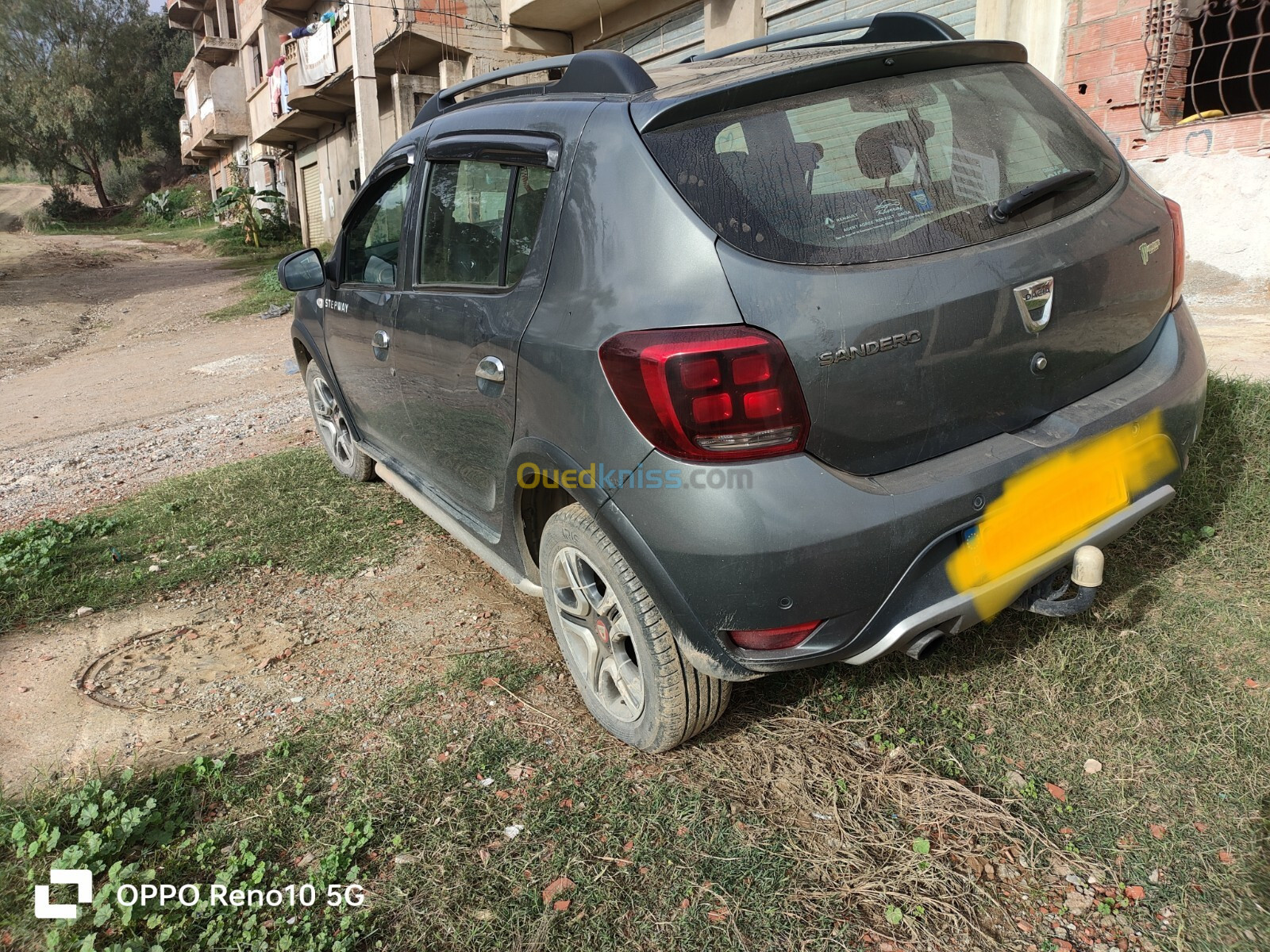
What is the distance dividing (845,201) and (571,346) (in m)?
0.76

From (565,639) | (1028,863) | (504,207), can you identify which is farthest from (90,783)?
(1028,863)

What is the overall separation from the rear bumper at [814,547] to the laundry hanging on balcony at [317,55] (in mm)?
20910

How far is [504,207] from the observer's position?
279 cm

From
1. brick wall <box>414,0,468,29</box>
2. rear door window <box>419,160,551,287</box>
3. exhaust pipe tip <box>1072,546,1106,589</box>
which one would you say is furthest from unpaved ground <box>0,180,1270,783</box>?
brick wall <box>414,0,468,29</box>

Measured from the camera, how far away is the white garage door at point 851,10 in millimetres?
7762

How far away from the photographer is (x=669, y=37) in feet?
39.9

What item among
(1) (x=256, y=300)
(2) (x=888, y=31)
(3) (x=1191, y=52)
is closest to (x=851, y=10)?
(3) (x=1191, y=52)

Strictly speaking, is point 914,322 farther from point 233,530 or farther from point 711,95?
point 233,530

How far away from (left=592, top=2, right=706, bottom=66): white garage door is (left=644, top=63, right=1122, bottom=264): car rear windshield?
373 inches

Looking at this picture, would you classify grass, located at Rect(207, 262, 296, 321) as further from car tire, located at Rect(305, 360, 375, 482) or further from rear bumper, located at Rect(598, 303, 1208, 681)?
rear bumper, located at Rect(598, 303, 1208, 681)

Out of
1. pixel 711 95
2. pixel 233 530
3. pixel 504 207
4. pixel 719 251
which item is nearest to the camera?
pixel 719 251

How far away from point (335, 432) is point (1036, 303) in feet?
13.0

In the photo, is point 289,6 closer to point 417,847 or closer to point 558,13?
point 558,13

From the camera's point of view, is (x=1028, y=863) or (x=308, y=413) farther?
(x=308, y=413)
